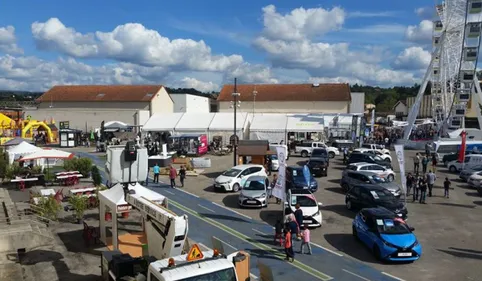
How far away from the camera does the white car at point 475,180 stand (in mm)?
25016

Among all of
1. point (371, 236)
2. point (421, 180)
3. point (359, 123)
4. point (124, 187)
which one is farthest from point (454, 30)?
point (124, 187)

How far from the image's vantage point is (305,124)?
156 feet

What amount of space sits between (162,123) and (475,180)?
113 ft

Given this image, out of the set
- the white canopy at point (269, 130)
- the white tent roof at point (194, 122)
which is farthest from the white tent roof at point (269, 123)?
the white tent roof at point (194, 122)

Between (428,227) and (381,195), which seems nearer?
(428,227)

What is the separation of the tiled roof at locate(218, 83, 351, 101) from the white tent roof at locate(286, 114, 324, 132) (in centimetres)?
1504

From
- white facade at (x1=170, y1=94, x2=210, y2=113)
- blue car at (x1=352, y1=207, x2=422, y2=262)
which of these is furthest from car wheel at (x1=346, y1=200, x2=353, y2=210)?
white facade at (x1=170, y1=94, x2=210, y2=113)

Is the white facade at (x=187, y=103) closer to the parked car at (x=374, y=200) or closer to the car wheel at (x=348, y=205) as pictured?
the car wheel at (x=348, y=205)

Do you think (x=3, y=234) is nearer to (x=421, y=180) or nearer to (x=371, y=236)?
(x=371, y=236)

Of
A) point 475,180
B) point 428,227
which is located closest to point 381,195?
point 428,227

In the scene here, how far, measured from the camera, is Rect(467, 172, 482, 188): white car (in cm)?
2502

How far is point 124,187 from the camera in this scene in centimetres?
1371

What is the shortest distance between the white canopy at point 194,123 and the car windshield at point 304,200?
30.7 meters

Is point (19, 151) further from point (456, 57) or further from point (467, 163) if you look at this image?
point (456, 57)
